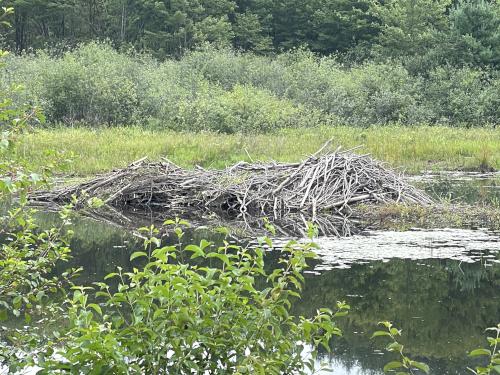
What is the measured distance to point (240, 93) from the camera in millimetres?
30375

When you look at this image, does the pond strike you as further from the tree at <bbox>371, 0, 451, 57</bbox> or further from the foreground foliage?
the tree at <bbox>371, 0, 451, 57</bbox>

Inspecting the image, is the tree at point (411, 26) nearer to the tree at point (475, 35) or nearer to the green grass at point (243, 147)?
the tree at point (475, 35)

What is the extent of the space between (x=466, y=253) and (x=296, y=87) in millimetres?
24136

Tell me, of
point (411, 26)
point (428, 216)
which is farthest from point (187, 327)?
point (411, 26)

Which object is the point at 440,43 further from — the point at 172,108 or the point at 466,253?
the point at 466,253

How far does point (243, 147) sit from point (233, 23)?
37.5 meters

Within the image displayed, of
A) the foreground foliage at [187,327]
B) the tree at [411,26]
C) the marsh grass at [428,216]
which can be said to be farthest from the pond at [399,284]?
the tree at [411,26]

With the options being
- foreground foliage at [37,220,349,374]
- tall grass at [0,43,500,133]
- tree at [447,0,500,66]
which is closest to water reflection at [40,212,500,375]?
foreground foliage at [37,220,349,374]

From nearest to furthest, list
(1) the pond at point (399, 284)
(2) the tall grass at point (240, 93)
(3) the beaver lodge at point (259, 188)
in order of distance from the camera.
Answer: (1) the pond at point (399, 284)
(3) the beaver lodge at point (259, 188)
(2) the tall grass at point (240, 93)

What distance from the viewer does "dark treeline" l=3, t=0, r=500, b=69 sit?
4684cm

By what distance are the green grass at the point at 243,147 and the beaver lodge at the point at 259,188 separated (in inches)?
113

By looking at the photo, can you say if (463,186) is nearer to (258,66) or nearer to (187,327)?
(187,327)

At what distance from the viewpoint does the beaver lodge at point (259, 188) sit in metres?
16.6

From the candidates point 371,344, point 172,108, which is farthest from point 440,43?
point 371,344
